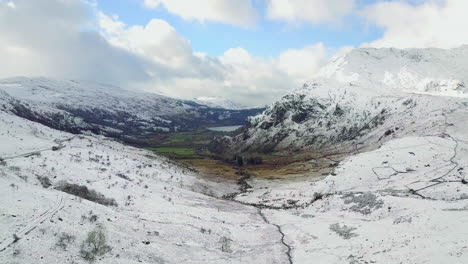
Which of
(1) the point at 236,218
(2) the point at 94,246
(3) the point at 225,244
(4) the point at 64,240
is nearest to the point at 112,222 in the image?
(2) the point at 94,246

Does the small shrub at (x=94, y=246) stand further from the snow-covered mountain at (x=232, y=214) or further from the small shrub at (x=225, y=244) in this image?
the small shrub at (x=225, y=244)

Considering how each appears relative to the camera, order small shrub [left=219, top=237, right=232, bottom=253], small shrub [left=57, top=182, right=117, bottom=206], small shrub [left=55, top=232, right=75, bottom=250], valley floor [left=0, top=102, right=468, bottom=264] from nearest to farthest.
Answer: small shrub [left=55, top=232, right=75, bottom=250] → valley floor [left=0, top=102, right=468, bottom=264] → small shrub [left=219, top=237, right=232, bottom=253] → small shrub [left=57, top=182, right=117, bottom=206]

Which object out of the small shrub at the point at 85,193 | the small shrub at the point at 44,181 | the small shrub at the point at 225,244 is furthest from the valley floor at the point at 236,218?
the small shrub at the point at 85,193

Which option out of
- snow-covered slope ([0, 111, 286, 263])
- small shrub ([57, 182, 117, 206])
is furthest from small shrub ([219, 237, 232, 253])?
small shrub ([57, 182, 117, 206])

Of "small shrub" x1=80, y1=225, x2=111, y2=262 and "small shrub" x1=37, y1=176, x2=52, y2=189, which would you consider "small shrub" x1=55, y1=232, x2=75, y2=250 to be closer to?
"small shrub" x1=80, y1=225, x2=111, y2=262

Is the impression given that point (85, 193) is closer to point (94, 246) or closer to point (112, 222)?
point (112, 222)
